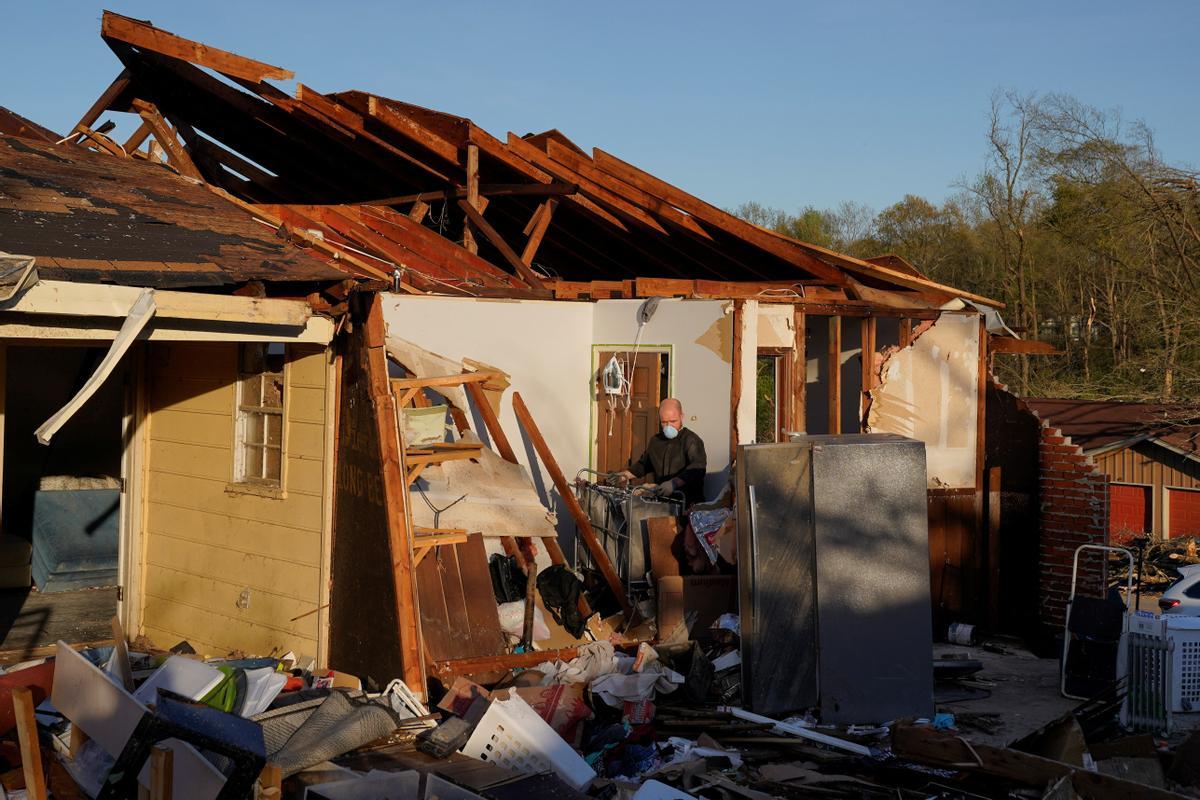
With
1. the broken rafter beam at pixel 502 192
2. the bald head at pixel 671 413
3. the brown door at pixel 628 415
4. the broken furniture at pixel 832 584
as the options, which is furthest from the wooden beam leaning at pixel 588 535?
the broken rafter beam at pixel 502 192

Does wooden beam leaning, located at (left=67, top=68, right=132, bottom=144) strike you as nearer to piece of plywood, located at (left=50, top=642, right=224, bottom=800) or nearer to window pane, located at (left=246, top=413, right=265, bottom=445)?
window pane, located at (left=246, top=413, right=265, bottom=445)

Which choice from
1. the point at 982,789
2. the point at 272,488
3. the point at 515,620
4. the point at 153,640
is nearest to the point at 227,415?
the point at 272,488

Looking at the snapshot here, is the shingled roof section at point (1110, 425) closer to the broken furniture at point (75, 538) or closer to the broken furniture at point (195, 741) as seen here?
the broken furniture at point (75, 538)

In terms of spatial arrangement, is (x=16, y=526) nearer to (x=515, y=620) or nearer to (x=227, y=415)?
(x=227, y=415)

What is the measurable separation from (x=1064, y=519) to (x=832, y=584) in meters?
3.99

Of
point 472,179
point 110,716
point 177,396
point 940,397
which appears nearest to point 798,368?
point 940,397

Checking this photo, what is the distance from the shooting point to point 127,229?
24.7 feet

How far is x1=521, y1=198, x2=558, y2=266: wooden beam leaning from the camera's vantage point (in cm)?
1204

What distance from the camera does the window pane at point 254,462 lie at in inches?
339

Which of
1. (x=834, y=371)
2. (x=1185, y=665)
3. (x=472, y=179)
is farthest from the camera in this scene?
(x=472, y=179)

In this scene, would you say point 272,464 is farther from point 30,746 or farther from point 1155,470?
point 1155,470

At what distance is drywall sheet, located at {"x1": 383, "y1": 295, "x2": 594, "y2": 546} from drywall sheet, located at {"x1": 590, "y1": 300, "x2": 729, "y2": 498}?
81 centimetres

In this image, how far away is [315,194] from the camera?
1505 centimetres

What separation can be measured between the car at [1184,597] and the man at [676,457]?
3.87 metres
